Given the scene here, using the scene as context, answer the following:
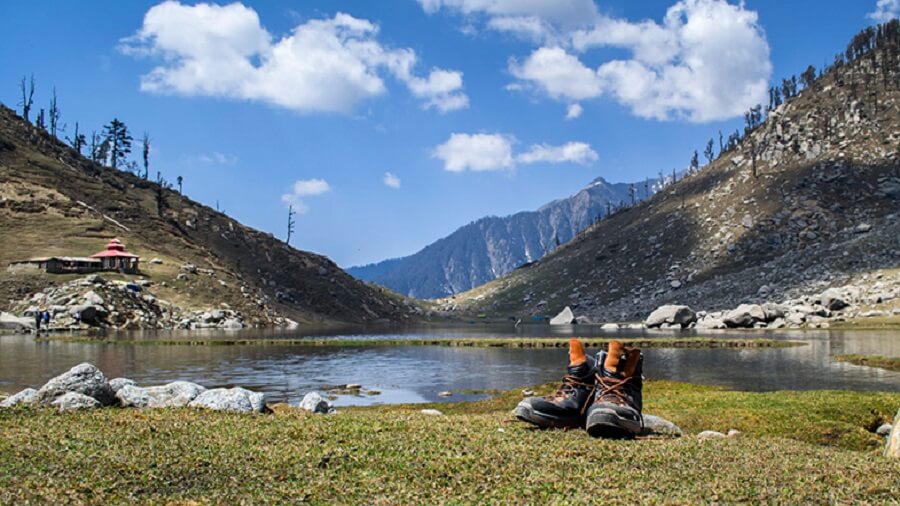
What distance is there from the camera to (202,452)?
45.6 ft

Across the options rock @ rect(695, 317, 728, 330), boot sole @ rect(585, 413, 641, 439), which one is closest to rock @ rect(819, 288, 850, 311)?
rock @ rect(695, 317, 728, 330)

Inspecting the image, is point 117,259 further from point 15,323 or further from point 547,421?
point 547,421

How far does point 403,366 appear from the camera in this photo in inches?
2494

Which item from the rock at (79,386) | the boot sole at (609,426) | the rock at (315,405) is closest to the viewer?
the boot sole at (609,426)

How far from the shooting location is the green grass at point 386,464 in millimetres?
11016

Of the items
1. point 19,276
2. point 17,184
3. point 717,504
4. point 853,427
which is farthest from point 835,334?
point 17,184

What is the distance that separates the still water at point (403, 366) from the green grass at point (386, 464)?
73.7 ft

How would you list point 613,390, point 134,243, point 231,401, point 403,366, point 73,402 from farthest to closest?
point 134,243
point 403,366
point 231,401
point 73,402
point 613,390

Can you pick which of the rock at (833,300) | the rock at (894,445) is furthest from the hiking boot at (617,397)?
the rock at (833,300)

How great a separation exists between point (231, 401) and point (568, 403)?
11.0 metres

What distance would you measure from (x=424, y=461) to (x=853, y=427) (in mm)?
17445

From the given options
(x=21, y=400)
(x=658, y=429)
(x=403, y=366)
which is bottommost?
(x=403, y=366)

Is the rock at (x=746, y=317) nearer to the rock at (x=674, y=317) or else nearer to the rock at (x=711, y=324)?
the rock at (x=711, y=324)

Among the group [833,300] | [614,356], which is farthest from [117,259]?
[833,300]
